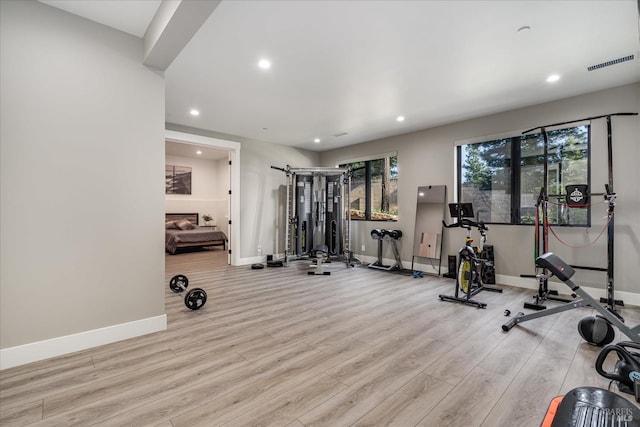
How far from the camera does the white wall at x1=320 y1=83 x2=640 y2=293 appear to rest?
362cm

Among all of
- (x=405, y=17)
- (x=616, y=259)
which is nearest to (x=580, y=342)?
(x=616, y=259)

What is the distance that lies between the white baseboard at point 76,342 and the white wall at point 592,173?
15.8 ft

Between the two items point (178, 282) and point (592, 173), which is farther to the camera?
point (178, 282)

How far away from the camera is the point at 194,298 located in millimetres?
3336

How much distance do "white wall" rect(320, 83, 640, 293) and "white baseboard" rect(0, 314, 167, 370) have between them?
482 cm

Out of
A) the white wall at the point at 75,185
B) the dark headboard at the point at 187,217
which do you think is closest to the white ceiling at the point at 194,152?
the dark headboard at the point at 187,217

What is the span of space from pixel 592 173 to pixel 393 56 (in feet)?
11.1

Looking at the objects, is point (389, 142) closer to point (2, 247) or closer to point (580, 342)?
point (580, 342)

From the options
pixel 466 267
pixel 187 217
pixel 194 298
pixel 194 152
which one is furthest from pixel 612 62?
pixel 187 217

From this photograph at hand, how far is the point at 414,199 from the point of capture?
5844mm

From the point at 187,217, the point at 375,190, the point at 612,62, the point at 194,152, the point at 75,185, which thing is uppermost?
the point at 194,152

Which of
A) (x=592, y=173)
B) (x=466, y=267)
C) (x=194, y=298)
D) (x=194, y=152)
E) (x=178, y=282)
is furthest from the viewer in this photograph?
(x=194, y=152)

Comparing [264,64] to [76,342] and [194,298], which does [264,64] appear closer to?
[194,298]

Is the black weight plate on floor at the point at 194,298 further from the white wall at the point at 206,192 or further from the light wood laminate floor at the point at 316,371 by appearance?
the white wall at the point at 206,192
